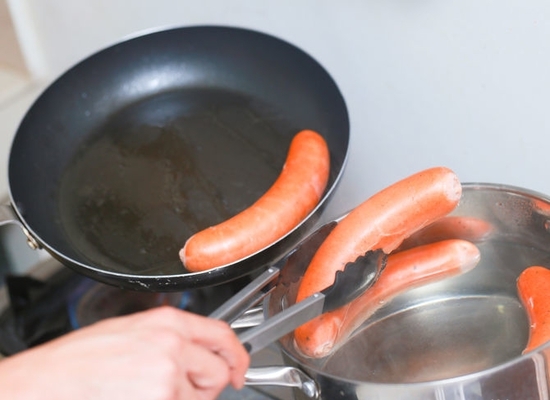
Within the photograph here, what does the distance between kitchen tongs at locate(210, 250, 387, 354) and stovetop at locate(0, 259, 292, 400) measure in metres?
0.44

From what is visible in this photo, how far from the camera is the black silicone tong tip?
31.3 inches

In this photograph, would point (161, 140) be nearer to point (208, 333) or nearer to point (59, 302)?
point (59, 302)

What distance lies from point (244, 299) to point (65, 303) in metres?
0.67

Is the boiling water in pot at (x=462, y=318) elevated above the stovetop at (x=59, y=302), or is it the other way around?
the boiling water in pot at (x=462, y=318)

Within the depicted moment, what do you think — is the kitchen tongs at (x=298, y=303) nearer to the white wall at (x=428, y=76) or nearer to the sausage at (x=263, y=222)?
the sausage at (x=263, y=222)

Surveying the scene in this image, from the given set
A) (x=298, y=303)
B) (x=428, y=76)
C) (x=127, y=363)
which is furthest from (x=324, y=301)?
(x=428, y=76)

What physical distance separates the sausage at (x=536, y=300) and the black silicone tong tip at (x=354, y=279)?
0.15m

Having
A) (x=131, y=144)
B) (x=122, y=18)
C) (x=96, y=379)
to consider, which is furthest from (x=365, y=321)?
(x=122, y=18)

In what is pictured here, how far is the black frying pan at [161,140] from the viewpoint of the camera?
1051mm

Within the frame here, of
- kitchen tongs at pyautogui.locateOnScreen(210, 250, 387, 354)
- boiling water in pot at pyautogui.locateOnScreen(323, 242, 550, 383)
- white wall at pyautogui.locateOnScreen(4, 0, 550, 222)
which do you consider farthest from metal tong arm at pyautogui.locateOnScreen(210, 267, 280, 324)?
white wall at pyautogui.locateOnScreen(4, 0, 550, 222)

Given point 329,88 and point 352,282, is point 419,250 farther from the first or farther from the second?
point 329,88

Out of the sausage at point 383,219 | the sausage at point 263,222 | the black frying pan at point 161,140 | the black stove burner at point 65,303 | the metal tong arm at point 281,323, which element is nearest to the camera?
the metal tong arm at point 281,323

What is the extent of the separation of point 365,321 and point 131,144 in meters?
0.50

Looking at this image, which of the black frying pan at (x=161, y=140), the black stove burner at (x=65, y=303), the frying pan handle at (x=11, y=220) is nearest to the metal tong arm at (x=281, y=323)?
the black frying pan at (x=161, y=140)
